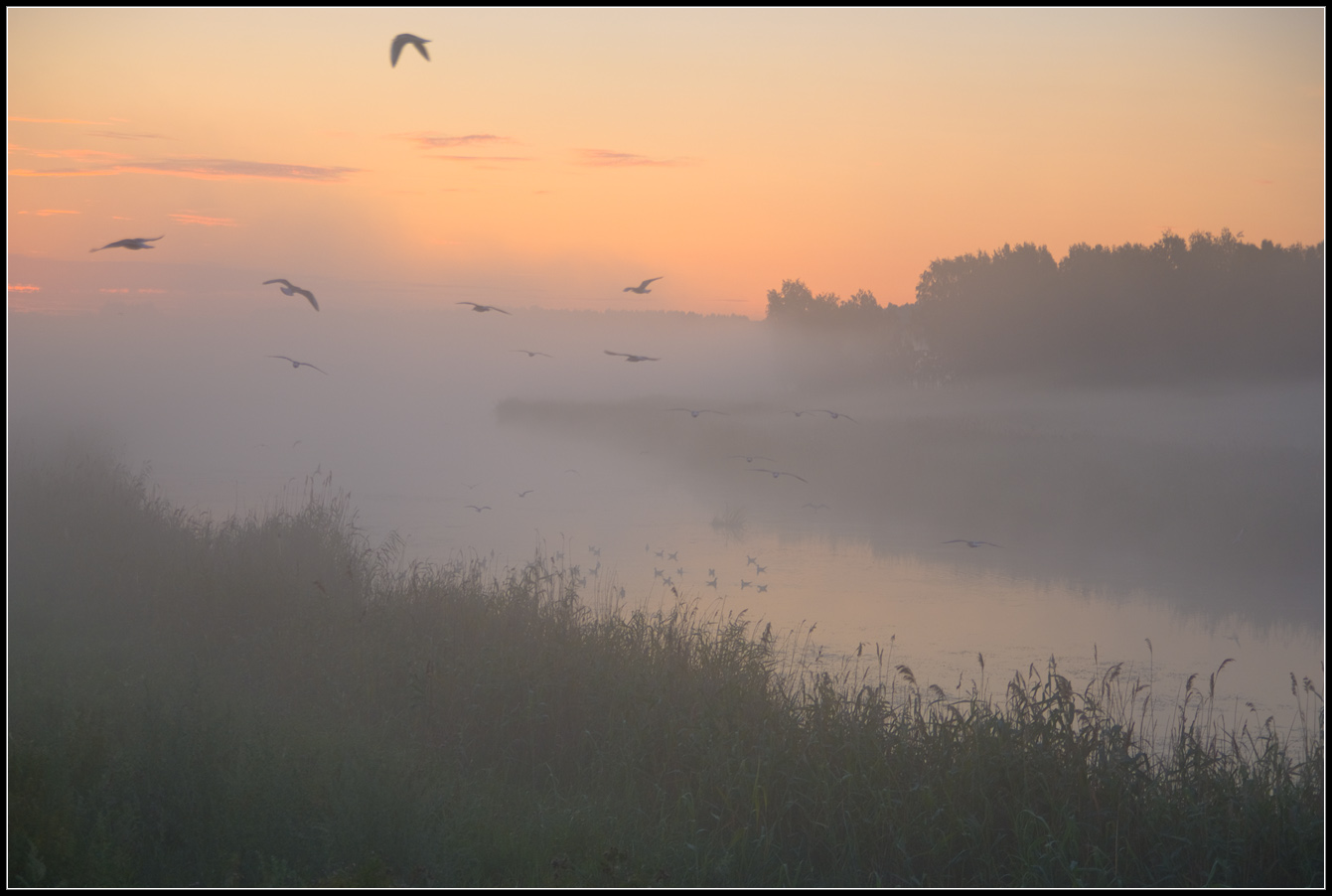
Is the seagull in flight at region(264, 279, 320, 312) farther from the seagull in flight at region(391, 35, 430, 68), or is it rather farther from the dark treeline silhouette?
the dark treeline silhouette

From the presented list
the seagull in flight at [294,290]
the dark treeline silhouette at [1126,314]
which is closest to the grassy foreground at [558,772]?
the seagull in flight at [294,290]

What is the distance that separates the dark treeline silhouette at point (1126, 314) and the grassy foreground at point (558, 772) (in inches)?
1252

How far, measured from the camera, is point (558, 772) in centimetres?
652

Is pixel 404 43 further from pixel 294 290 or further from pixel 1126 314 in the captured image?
pixel 1126 314

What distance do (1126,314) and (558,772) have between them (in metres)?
36.8

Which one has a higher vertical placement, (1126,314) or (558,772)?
(1126,314)

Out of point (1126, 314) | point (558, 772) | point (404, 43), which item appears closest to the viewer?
point (404, 43)

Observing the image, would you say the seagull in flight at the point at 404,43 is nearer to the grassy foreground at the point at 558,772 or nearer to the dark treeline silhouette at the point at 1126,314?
the grassy foreground at the point at 558,772

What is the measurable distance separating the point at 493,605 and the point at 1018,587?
10761mm

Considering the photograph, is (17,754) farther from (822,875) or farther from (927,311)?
(927,311)

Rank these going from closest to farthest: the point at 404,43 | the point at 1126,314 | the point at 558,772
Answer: the point at 404,43 → the point at 558,772 → the point at 1126,314

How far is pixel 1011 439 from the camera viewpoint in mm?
29109

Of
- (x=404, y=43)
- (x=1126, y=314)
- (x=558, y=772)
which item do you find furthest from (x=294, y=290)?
(x=1126, y=314)

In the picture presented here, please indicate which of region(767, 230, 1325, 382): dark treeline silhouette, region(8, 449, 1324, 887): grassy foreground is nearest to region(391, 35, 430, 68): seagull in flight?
region(8, 449, 1324, 887): grassy foreground
